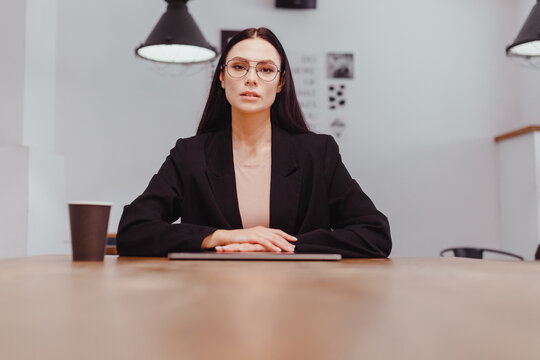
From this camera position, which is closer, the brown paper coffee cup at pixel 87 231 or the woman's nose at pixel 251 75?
the brown paper coffee cup at pixel 87 231

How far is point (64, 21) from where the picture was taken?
418 centimetres

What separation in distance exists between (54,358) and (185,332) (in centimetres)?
9

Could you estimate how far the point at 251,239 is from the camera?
4.64ft

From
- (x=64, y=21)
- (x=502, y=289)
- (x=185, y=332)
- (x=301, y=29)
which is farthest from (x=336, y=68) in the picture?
(x=185, y=332)

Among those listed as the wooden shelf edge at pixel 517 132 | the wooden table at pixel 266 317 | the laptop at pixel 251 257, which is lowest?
the laptop at pixel 251 257

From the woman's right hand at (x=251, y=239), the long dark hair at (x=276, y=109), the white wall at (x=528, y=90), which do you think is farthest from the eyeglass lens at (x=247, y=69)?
the white wall at (x=528, y=90)

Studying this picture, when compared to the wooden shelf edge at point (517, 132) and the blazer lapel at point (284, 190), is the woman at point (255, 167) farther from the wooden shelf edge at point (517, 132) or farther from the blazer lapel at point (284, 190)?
the wooden shelf edge at point (517, 132)

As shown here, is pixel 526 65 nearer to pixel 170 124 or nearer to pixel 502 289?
pixel 170 124

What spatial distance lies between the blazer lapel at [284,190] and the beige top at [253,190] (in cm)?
3

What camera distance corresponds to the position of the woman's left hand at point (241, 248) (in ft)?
4.50

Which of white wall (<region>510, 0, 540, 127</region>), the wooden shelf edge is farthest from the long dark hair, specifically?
white wall (<region>510, 0, 540, 127</region>)

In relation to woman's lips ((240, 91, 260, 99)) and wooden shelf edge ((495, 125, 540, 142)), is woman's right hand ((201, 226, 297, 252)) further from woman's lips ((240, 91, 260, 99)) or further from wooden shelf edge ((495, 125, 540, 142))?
Result: wooden shelf edge ((495, 125, 540, 142))

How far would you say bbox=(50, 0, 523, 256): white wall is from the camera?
13.7 ft

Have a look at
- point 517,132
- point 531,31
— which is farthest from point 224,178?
point 517,132
